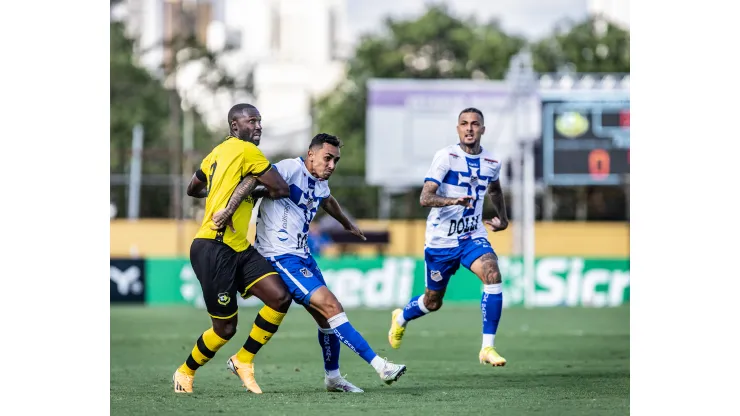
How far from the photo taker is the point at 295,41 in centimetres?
8369

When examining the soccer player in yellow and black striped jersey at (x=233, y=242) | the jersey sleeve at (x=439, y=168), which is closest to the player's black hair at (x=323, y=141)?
the soccer player in yellow and black striped jersey at (x=233, y=242)

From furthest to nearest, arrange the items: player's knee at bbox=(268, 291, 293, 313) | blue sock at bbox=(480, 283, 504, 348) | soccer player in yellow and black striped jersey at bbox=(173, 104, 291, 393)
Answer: blue sock at bbox=(480, 283, 504, 348) < player's knee at bbox=(268, 291, 293, 313) < soccer player in yellow and black striped jersey at bbox=(173, 104, 291, 393)

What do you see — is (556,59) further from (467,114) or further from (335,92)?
(467,114)

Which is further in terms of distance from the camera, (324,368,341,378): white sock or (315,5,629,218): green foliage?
(315,5,629,218): green foliage

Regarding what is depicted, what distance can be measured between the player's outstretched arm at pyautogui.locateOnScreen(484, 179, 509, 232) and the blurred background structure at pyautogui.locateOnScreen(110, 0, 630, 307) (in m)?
13.4

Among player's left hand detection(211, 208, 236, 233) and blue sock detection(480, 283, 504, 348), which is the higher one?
player's left hand detection(211, 208, 236, 233)

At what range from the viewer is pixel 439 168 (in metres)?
11.1

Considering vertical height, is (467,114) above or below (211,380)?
above

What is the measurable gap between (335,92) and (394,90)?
25.2 metres

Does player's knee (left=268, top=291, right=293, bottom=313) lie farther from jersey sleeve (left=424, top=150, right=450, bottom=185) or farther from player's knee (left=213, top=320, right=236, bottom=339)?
jersey sleeve (left=424, top=150, right=450, bottom=185)

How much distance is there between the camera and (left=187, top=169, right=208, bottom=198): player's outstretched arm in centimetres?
960

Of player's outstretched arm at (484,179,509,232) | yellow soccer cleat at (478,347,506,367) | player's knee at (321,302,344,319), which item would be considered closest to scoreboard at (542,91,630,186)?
player's outstretched arm at (484,179,509,232)

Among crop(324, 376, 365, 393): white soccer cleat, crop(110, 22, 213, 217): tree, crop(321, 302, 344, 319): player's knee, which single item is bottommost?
crop(324, 376, 365, 393): white soccer cleat
